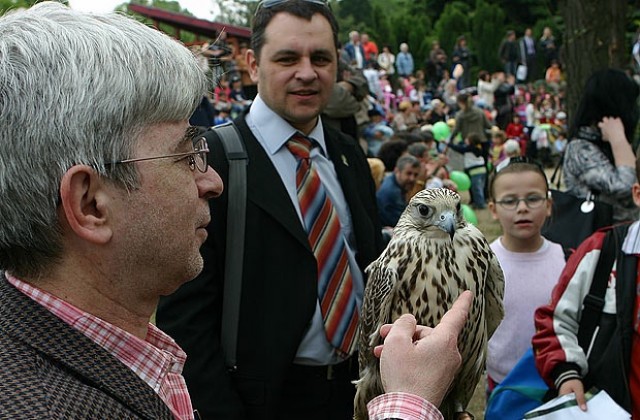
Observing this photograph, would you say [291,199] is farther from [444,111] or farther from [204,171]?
[444,111]

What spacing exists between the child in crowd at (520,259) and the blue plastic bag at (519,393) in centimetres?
34

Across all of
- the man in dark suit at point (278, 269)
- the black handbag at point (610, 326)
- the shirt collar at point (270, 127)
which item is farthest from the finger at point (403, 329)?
the black handbag at point (610, 326)

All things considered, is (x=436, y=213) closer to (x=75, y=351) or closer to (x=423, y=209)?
(x=423, y=209)

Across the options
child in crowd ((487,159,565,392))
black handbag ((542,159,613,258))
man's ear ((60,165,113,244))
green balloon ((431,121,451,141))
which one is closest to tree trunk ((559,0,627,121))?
black handbag ((542,159,613,258))

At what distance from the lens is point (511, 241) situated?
4.15 meters

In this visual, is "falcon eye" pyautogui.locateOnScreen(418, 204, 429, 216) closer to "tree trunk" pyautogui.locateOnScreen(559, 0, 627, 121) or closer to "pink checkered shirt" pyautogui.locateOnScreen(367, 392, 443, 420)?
"pink checkered shirt" pyautogui.locateOnScreen(367, 392, 443, 420)

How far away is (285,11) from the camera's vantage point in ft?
10.2

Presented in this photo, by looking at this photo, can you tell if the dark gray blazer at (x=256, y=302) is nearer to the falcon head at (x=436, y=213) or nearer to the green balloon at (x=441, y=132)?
the falcon head at (x=436, y=213)

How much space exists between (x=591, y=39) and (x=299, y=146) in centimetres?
607

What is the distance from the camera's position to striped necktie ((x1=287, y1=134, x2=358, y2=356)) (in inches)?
114

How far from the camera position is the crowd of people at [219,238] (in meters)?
1.45

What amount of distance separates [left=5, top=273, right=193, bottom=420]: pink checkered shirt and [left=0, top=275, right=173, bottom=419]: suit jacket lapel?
4cm

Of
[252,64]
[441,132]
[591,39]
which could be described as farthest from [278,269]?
[441,132]

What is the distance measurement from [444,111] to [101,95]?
873 inches
